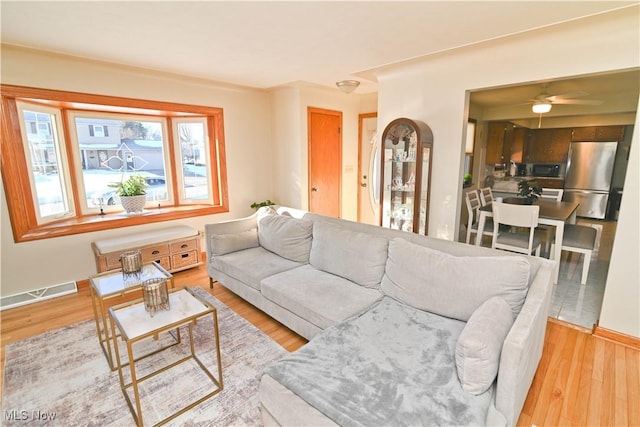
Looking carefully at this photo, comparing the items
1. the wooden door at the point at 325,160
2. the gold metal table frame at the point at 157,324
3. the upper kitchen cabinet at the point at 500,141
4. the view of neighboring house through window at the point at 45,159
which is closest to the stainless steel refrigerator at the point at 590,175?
the upper kitchen cabinet at the point at 500,141

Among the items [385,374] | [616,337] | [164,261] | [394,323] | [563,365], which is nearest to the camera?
[385,374]

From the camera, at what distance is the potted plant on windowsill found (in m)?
3.69

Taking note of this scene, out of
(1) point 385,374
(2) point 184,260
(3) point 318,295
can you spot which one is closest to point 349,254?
(3) point 318,295

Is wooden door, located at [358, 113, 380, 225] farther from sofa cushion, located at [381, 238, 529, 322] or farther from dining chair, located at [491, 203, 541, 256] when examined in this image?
sofa cushion, located at [381, 238, 529, 322]

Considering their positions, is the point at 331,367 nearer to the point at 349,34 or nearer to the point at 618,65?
the point at 349,34

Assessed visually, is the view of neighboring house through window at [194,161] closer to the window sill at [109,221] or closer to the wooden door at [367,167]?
the window sill at [109,221]

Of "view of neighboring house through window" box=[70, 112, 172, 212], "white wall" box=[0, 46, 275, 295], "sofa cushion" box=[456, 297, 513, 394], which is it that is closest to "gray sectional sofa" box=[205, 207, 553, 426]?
"sofa cushion" box=[456, 297, 513, 394]

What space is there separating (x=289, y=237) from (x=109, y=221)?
2.12 metres

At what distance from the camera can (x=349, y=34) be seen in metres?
2.32

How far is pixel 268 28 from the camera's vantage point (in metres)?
2.21

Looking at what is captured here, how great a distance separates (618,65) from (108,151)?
4970 millimetres

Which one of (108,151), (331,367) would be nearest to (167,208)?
(108,151)

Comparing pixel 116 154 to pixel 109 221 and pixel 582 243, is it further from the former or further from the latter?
pixel 582 243

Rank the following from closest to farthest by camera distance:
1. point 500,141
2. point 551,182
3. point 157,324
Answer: point 157,324, point 500,141, point 551,182
